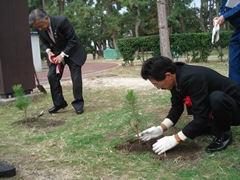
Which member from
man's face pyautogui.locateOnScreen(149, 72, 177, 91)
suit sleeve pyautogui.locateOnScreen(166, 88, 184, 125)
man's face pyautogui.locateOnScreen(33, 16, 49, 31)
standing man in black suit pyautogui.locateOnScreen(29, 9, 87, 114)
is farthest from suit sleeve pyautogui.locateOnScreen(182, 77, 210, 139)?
man's face pyautogui.locateOnScreen(33, 16, 49, 31)

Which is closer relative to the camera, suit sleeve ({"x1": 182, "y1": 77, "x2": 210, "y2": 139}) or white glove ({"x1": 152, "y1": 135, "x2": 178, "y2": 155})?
suit sleeve ({"x1": 182, "y1": 77, "x2": 210, "y2": 139})

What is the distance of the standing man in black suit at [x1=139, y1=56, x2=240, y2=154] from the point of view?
251cm

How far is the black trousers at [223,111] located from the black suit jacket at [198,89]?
0.06m

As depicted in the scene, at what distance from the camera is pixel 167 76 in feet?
8.35

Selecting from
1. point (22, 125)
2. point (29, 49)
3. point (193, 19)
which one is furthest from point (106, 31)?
point (22, 125)

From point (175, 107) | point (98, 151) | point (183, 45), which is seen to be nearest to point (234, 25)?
point (175, 107)

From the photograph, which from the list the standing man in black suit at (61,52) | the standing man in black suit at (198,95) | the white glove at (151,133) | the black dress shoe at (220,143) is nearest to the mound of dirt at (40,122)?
the standing man in black suit at (61,52)

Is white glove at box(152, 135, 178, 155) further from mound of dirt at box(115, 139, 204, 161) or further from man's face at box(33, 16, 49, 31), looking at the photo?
man's face at box(33, 16, 49, 31)

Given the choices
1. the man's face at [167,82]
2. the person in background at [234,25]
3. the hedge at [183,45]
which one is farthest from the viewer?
the hedge at [183,45]

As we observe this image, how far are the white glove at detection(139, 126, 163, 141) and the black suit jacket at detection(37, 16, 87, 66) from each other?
1.99 m

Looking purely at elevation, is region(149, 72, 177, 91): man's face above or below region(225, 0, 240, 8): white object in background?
below

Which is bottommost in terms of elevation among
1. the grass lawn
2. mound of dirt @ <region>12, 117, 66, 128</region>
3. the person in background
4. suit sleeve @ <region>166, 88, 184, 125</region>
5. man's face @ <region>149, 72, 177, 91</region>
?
the grass lawn

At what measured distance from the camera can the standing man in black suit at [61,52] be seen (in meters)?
4.49

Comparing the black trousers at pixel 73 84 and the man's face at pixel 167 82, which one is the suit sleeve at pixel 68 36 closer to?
the black trousers at pixel 73 84
